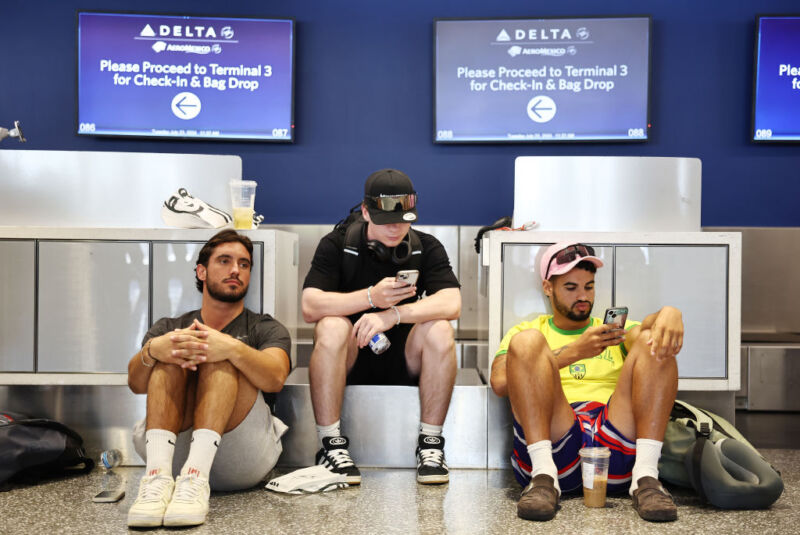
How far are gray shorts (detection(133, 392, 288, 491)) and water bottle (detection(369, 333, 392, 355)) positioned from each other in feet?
1.39

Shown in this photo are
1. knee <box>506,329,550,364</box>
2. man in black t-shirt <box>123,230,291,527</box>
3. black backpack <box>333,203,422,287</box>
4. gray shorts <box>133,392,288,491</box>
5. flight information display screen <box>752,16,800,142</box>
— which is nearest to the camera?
man in black t-shirt <box>123,230,291,527</box>

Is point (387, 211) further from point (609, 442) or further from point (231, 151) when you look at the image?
point (231, 151)

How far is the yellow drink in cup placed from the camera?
301 cm

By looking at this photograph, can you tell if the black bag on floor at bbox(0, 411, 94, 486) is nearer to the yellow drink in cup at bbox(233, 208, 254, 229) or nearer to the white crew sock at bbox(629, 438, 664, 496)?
the yellow drink in cup at bbox(233, 208, 254, 229)

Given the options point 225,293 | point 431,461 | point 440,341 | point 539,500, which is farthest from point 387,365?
point 539,500

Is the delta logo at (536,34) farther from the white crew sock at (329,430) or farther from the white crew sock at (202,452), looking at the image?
the white crew sock at (202,452)

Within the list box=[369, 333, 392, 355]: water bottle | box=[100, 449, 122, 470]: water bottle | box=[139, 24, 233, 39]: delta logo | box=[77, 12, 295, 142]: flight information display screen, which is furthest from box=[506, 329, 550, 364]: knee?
box=[139, 24, 233, 39]: delta logo

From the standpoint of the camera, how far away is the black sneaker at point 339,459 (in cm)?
262

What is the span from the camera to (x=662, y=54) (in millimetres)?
4766

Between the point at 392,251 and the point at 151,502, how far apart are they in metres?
1.16

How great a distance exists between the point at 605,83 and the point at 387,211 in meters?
2.49

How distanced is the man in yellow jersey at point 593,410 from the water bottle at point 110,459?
53.9 inches

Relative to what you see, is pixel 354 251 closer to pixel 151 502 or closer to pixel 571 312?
pixel 571 312

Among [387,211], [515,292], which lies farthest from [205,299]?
[515,292]
